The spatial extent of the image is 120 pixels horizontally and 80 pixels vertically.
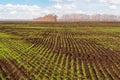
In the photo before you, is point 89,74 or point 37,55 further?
point 37,55

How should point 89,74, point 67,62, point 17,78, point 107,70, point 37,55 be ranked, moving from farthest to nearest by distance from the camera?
point 37,55, point 67,62, point 107,70, point 89,74, point 17,78

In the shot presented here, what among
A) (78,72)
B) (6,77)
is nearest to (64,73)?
(78,72)

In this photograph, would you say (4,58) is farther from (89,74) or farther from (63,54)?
(89,74)

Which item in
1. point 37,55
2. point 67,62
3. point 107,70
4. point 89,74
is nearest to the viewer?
point 89,74

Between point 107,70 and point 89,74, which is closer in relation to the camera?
point 89,74

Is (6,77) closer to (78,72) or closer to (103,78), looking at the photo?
(78,72)

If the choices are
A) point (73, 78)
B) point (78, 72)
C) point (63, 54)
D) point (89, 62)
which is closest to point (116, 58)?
point (89, 62)

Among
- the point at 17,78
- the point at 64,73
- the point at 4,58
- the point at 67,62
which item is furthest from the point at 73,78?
the point at 4,58

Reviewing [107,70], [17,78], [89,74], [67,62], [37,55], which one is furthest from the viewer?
[37,55]
